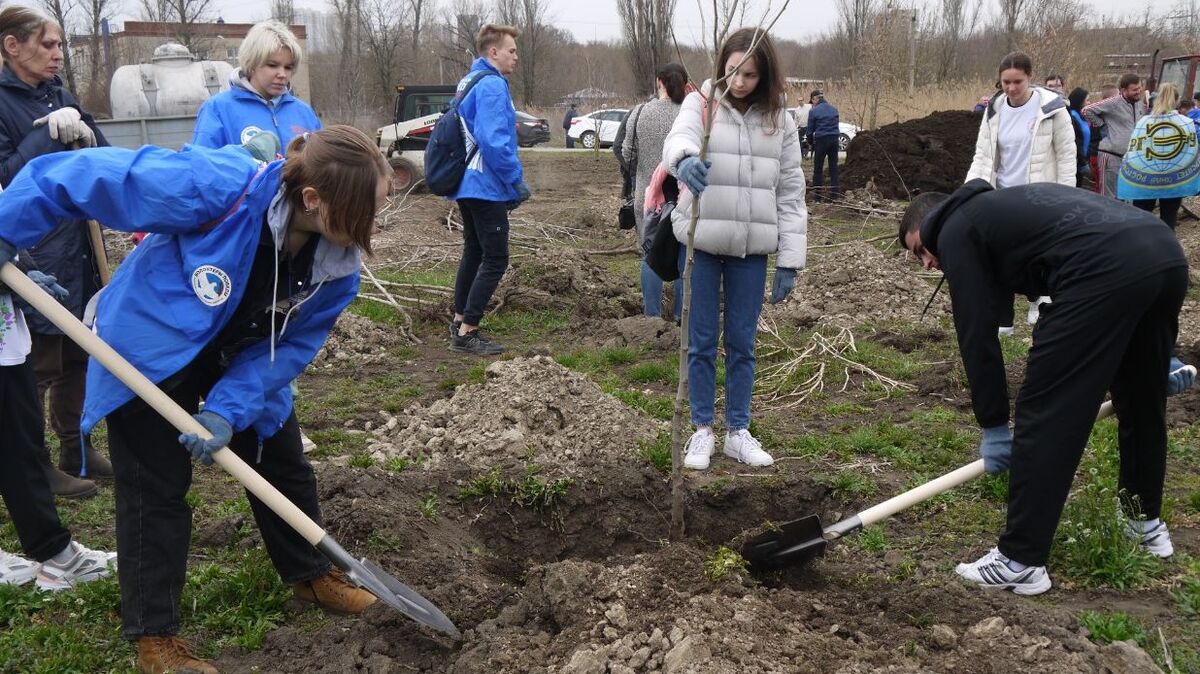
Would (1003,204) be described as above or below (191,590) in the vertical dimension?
above

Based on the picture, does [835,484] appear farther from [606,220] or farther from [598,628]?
[606,220]

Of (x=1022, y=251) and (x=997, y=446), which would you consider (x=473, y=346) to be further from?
(x=1022, y=251)

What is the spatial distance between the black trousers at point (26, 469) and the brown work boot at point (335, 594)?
36.4 inches

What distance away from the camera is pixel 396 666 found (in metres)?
2.96

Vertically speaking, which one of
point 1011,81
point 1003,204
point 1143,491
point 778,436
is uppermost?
point 1011,81

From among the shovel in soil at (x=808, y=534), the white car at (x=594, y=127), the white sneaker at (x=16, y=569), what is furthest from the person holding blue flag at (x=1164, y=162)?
the white car at (x=594, y=127)

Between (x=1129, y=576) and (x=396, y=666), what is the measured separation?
2.53 m

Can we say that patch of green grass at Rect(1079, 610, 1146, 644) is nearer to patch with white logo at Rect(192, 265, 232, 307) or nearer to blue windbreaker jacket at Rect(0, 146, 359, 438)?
blue windbreaker jacket at Rect(0, 146, 359, 438)

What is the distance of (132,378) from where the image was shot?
104 inches

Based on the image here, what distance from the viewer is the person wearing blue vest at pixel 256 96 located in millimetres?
4637

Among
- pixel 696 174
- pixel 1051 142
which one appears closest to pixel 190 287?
pixel 696 174

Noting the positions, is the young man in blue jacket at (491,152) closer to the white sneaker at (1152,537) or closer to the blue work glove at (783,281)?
the blue work glove at (783,281)

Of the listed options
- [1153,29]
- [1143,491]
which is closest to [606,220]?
[1143,491]

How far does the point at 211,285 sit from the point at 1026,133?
5.52m
